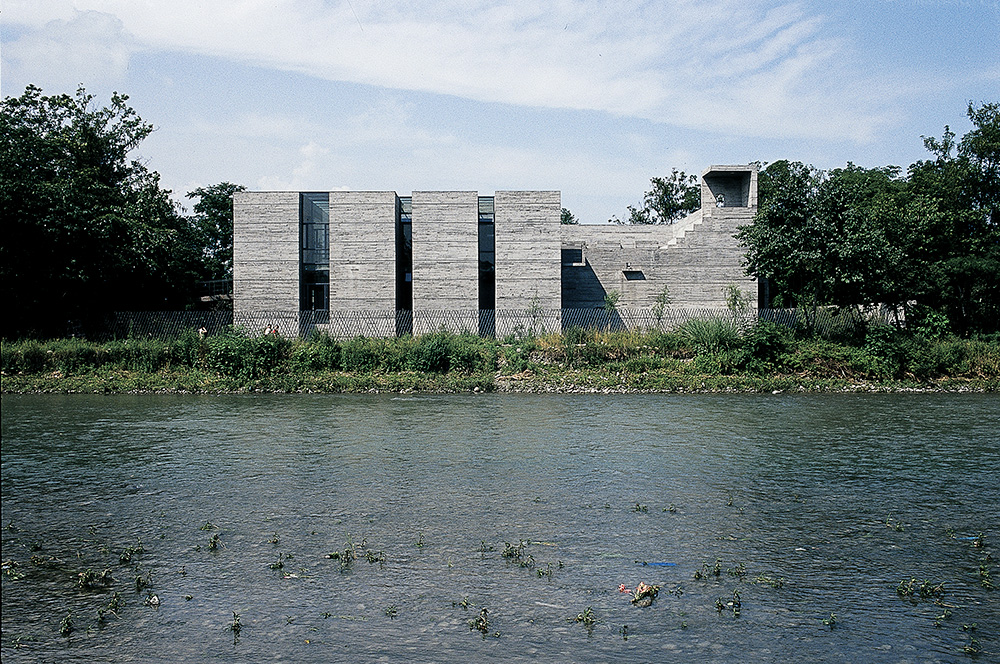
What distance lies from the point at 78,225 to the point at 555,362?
20284 mm

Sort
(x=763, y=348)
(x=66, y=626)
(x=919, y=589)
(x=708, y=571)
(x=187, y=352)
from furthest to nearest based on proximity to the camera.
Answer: (x=763, y=348) → (x=187, y=352) → (x=708, y=571) → (x=919, y=589) → (x=66, y=626)

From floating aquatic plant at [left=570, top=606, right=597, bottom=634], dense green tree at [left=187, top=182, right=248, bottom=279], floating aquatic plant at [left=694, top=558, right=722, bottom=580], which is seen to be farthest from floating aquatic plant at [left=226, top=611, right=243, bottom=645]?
dense green tree at [left=187, top=182, right=248, bottom=279]

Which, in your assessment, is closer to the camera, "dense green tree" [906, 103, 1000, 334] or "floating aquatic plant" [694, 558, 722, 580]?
"floating aquatic plant" [694, 558, 722, 580]

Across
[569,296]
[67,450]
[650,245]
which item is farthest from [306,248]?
[67,450]

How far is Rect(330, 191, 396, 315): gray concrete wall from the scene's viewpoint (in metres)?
39.8

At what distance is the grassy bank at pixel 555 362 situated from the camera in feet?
89.4

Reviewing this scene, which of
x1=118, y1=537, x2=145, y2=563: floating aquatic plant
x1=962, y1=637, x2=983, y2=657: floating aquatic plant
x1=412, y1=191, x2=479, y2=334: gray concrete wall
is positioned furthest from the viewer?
x1=412, y1=191, x2=479, y2=334: gray concrete wall

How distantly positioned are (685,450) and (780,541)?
5896mm

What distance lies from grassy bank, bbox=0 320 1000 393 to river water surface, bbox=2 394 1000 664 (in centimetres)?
1133

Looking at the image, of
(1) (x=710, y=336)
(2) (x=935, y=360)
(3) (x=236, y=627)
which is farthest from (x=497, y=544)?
(2) (x=935, y=360)

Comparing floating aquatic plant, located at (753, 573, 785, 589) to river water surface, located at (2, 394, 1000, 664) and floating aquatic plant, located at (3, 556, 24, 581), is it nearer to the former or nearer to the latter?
river water surface, located at (2, 394, 1000, 664)

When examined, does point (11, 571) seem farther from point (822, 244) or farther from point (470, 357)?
point (822, 244)

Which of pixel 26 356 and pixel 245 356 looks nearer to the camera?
pixel 26 356

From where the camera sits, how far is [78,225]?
31656 mm
